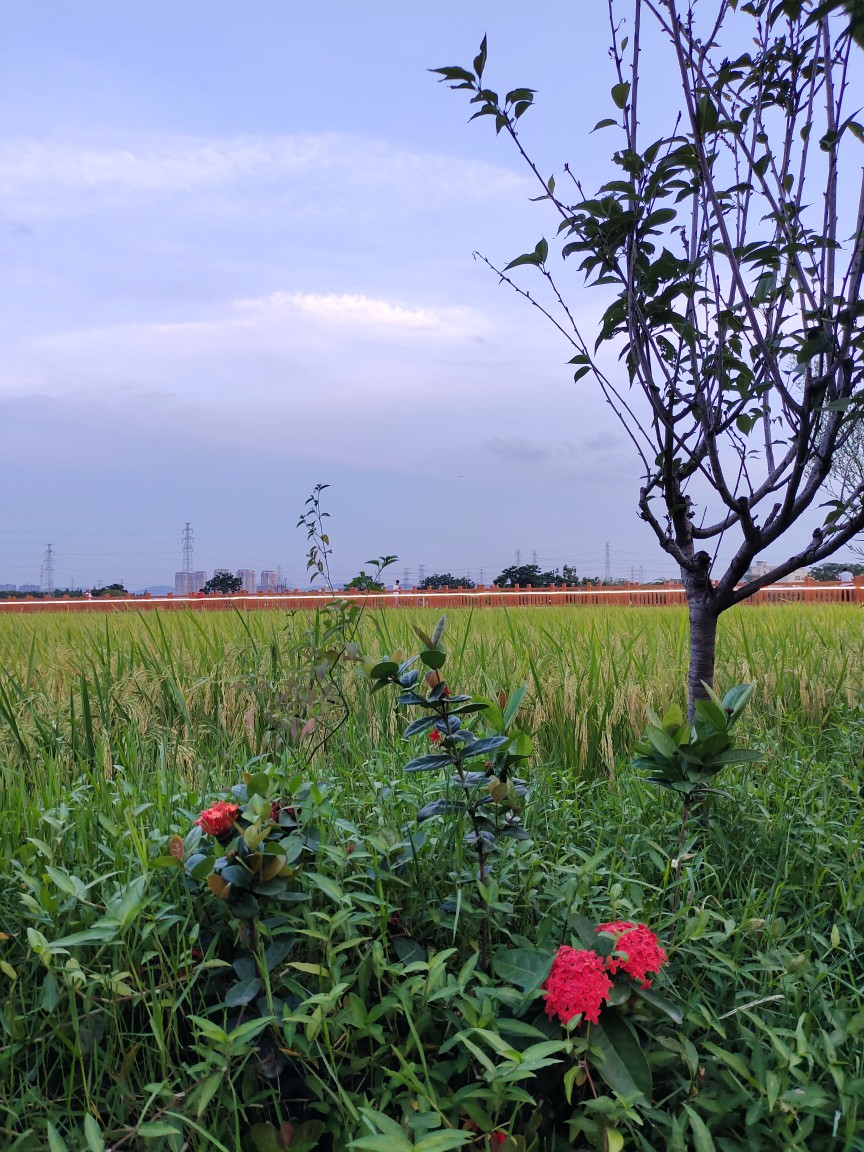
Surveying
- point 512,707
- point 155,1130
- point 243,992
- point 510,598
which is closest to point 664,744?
point 512,707

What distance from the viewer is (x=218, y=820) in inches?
63.0

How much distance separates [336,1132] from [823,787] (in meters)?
1.88

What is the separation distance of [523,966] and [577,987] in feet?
0.47

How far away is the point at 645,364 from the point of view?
2416mm

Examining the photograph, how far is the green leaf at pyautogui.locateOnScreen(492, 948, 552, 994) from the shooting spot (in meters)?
1.43

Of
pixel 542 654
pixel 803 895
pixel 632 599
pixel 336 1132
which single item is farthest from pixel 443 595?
pixel 336 1132

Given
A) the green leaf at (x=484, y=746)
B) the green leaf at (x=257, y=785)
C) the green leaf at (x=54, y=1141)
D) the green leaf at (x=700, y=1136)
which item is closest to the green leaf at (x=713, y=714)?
the green leaf at (x=484, y=746)

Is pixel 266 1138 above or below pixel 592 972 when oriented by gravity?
below

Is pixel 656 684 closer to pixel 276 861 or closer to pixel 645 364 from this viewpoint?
pixel 645 364

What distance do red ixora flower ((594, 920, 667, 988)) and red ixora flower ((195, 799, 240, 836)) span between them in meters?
0.76

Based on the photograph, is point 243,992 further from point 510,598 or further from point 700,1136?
point 510,598

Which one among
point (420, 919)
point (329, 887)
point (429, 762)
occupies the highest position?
point (429, 762)

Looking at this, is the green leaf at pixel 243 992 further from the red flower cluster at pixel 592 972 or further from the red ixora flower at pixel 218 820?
the red flower cluster at pixel 592 972

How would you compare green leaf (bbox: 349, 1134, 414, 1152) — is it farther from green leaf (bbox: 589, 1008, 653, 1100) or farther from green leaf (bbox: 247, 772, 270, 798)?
green leaf (bbox: 247, 772, 270, 798)
